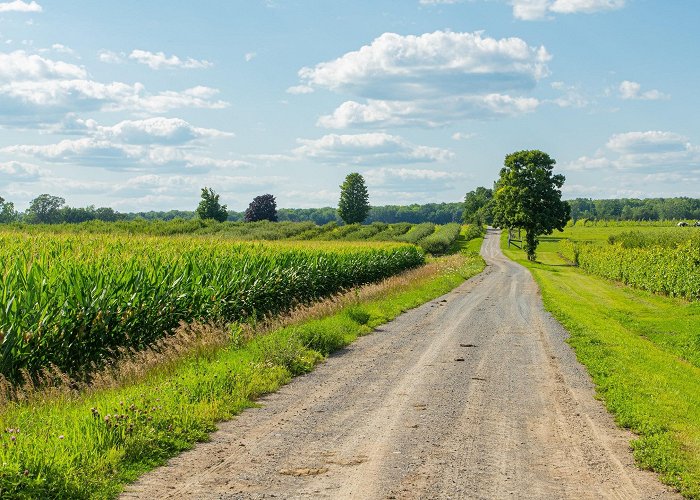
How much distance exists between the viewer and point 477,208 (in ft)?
620

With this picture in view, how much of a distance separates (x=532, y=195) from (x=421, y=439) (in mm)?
75784

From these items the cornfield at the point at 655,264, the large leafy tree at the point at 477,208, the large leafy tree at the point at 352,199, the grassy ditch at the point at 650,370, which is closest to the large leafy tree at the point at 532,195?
the cornfield at the point at 655,264

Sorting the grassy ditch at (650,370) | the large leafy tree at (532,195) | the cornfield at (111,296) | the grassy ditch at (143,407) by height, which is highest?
the large leafy tree at (532,195)

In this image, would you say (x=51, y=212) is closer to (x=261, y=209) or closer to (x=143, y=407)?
(x=261, y=209)

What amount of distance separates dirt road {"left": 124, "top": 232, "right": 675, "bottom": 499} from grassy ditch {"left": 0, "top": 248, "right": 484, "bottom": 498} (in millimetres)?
411

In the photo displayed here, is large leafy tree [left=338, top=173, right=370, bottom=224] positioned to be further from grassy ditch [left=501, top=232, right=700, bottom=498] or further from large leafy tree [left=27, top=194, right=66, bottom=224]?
grassy ditch [left=501, top=232, right=700, bottom=498]

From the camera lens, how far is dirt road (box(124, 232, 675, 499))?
24.6ft

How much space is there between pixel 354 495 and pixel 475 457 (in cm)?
216

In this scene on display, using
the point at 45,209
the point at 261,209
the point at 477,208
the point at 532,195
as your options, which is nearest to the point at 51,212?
the point at 45,209

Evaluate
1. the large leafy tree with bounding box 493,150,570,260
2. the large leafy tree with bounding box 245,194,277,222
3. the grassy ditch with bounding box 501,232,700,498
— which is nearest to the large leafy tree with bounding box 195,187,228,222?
the large leafy tree with bounding box 245,194,277,222

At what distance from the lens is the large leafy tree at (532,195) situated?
81000 millimetres

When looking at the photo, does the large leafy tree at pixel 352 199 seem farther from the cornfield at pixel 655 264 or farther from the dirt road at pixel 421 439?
the dirt road at pixel 421 439

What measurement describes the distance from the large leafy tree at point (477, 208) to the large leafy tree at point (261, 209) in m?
65.9

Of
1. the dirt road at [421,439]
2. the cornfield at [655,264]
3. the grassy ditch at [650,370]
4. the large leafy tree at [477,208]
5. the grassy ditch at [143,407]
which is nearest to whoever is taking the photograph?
the grassy ditch at [143,407]
